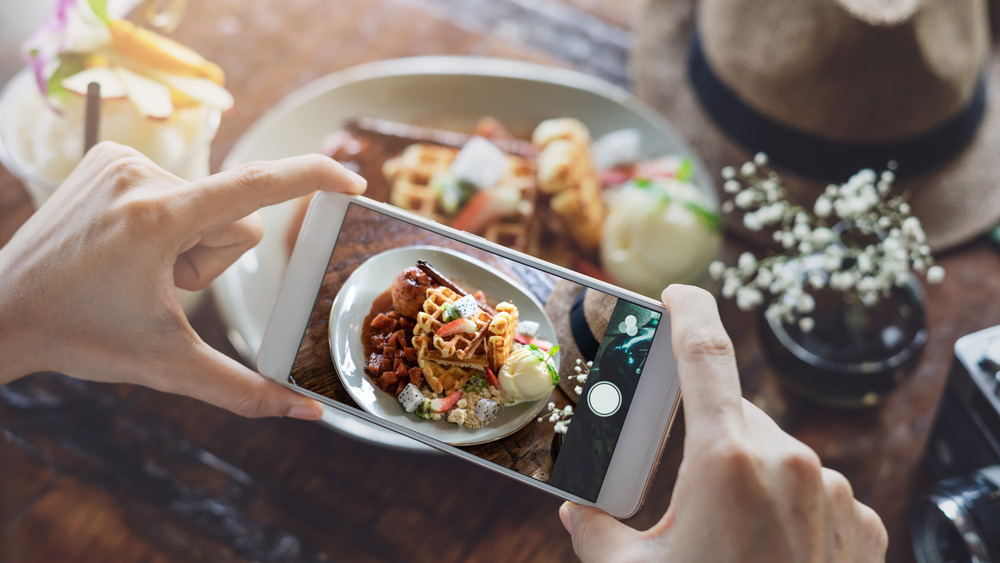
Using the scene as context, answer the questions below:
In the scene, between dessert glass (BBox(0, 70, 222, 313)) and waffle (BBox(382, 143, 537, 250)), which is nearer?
dessert glass (BBox(0, 70, 222, 313))

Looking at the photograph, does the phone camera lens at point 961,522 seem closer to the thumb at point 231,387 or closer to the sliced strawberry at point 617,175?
the sliced strawberry at point 617,175

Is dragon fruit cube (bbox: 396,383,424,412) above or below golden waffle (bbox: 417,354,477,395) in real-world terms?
below

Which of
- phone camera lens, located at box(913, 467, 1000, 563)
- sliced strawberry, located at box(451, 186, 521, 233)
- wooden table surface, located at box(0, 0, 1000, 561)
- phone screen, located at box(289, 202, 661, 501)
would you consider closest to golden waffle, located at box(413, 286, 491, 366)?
phone screen, located at box(289, 202, 661, 501)

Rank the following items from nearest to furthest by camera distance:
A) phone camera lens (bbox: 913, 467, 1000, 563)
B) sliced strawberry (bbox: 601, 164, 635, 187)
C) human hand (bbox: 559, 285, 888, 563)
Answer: human hand (bbox: 559, 285, 888, 563) → phone camera lens (bbox: 913, 467, 1000, 563) → sliced strawberry (bbox: 601, 164, 635, 187)

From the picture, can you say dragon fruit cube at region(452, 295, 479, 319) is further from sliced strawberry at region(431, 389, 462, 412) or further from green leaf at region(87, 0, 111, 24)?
green leaf at region(87, 0, 111, 24)

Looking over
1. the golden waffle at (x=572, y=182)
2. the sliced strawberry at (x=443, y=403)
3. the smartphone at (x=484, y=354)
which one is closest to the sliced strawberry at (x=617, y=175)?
the golden waffle at (x=572, y=182)

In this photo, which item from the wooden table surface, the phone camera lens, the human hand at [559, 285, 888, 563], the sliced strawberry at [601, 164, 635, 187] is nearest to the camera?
the human hand at [559, 285, 888, 563]

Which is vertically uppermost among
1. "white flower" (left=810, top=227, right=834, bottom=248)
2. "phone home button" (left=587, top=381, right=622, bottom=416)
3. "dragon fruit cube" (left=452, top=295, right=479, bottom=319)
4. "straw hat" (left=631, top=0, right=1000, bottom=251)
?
"straw hat" (left=631, top=0, right=1000, bottom=251)
